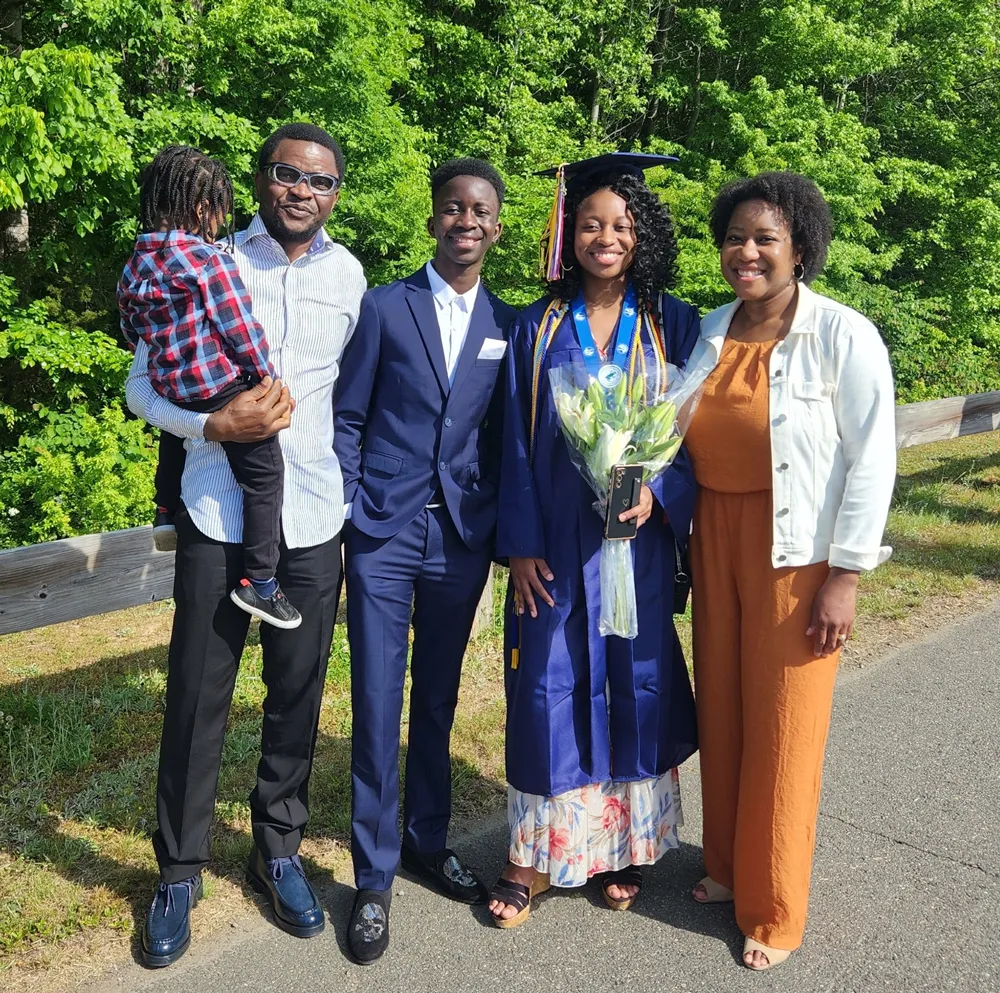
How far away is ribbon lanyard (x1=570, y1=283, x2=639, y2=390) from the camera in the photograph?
2918 millimetres

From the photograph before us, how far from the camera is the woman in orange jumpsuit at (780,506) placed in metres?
2.76

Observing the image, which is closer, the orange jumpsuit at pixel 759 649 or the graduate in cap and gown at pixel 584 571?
the orange jumpsuit at pixel 759 649

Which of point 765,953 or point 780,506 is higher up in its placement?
point 780,506

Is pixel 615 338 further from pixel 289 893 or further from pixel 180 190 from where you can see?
pixel 289 893

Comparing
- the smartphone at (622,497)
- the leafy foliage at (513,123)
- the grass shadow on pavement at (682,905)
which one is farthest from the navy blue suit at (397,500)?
the leafy foliage at (513,123)

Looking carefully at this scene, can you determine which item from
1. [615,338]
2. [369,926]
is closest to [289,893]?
[369,926]

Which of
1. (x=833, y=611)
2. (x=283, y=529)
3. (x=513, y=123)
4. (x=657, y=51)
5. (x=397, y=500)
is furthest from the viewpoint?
(x=657, y=51)

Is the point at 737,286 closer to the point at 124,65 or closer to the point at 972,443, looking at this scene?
the point at 124,65

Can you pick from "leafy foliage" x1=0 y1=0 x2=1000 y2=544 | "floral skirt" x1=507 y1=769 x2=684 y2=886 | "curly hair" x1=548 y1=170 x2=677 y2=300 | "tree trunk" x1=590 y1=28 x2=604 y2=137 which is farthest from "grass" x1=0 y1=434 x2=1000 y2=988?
"tree trunk" x1=590 y1=28 x2=604 y2=137

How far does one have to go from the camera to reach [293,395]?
2879mm

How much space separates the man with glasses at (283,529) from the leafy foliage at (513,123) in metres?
5.88

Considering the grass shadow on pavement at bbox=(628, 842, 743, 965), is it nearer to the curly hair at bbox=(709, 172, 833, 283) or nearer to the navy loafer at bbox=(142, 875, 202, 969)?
the navy loafer at bbox=(142, 875, 202, 969)

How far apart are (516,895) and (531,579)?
1045 mm

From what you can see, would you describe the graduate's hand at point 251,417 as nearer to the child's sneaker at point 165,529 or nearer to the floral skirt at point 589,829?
the child's sneaker at point 165,529
